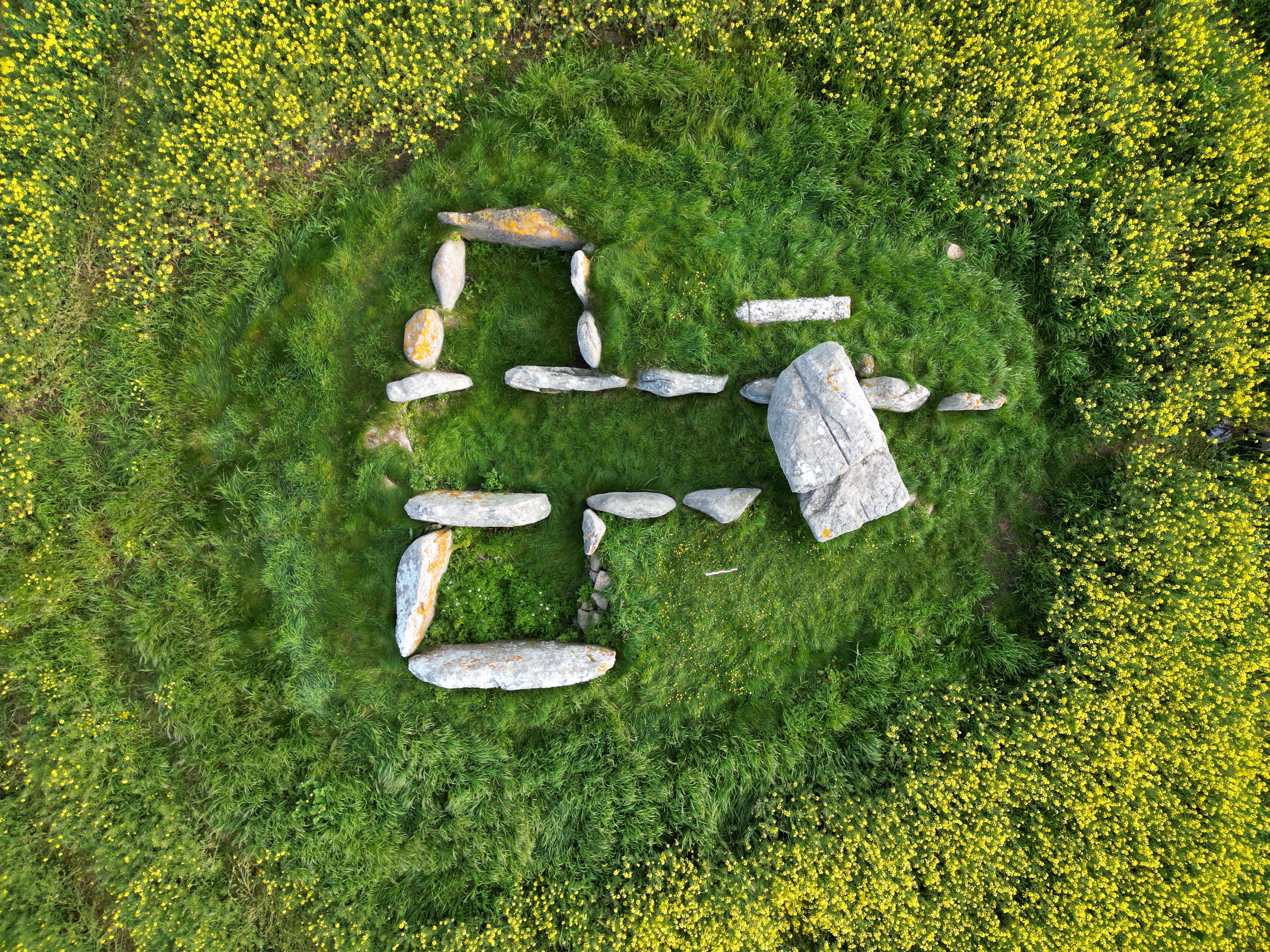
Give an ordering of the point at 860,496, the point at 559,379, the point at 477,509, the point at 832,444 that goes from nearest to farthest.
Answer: the point at 832,444 < the point at 860,496 < the point at 477,509 < the point at 559,379

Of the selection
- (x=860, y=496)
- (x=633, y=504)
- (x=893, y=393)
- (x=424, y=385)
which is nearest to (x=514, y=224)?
(x=424, y=385)

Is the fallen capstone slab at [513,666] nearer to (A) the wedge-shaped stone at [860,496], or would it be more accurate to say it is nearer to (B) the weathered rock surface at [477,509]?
Result: (B) the weathered rock surface at [477,509]

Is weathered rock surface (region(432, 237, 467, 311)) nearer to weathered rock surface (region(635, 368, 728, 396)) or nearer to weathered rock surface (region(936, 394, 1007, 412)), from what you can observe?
weathered rock surface (region(635, 368, 728, 396))

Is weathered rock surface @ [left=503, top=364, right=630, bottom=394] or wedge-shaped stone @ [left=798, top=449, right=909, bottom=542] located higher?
weathered rock surface @ [left=503, top=364, right=630, bottom=394]

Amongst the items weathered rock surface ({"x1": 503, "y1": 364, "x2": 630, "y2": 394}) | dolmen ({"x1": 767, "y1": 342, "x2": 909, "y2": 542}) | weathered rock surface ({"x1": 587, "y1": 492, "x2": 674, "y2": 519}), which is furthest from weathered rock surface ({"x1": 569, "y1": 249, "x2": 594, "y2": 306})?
dolmen ({"x1": 767, "y1": 342, "x2": 909, "y2": 542})

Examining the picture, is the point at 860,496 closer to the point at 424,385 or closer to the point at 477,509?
the point at 477,509

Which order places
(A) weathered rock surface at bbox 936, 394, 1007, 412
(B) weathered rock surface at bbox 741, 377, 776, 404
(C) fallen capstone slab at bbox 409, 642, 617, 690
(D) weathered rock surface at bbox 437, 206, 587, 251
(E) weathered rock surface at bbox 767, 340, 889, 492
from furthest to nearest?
1. (A) weathered rock surface at bbox 936, 394, 1007, 412
2. (B) weathered rock surface at bbox 741, 377, 776, 404
3. (D) weathered rock surface at bbox 437, 206, 587, 251
4. (C) fallen capstone slab at bbox 409, 642, 617, 690
5. (E) weathered rock surface at bbox 767, 340, 889, 492

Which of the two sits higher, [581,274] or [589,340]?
[581,274]
